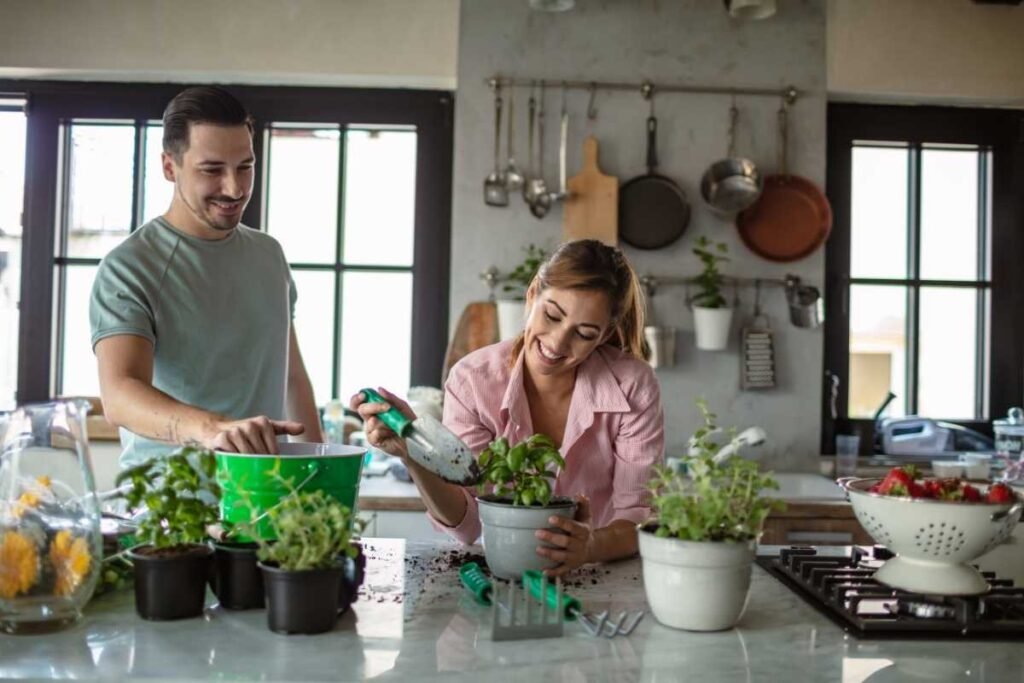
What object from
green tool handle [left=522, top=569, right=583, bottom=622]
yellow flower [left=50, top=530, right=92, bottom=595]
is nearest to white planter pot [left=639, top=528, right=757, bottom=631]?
green tool handle [left=522, top=569, right=583, bottom=622]

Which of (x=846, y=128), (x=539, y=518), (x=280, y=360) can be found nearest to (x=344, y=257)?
(x=280, y=360)

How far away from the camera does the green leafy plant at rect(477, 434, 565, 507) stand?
1413 mm

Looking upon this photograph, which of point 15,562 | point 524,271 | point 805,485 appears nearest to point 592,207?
point 524,271

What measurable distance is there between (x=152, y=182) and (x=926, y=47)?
2893 mm

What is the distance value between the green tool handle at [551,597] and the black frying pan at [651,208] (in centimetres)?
237

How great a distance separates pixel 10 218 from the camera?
3.69 metres

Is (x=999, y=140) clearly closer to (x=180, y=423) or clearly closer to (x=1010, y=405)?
(x=1010, y=405)

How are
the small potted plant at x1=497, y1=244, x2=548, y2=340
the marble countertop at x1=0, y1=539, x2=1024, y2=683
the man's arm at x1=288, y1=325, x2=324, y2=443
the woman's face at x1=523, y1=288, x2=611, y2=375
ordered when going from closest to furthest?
the marble countertop at x1=0, y1=539, x2=1024, y2=683 < the woman's face at x1=523, y1=288, x2=611, y2=375 < the man's arm at x1=288, y1=325, x2=324, y2=443 < the small potted plant at x1=497, y1=244, x2=548, y2=340

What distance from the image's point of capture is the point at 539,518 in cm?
141

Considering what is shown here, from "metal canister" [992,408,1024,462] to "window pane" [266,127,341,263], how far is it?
2451mm

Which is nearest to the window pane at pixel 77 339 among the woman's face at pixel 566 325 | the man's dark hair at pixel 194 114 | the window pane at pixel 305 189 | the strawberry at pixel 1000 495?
the window pane at pixel 305 189

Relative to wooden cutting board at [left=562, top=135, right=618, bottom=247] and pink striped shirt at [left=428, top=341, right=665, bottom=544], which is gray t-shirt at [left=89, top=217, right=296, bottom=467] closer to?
pink striped shirt at [left=428, top=341, right=665, bottom=544]

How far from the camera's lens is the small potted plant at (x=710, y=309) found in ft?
11.4

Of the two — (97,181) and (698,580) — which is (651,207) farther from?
(698,580)
